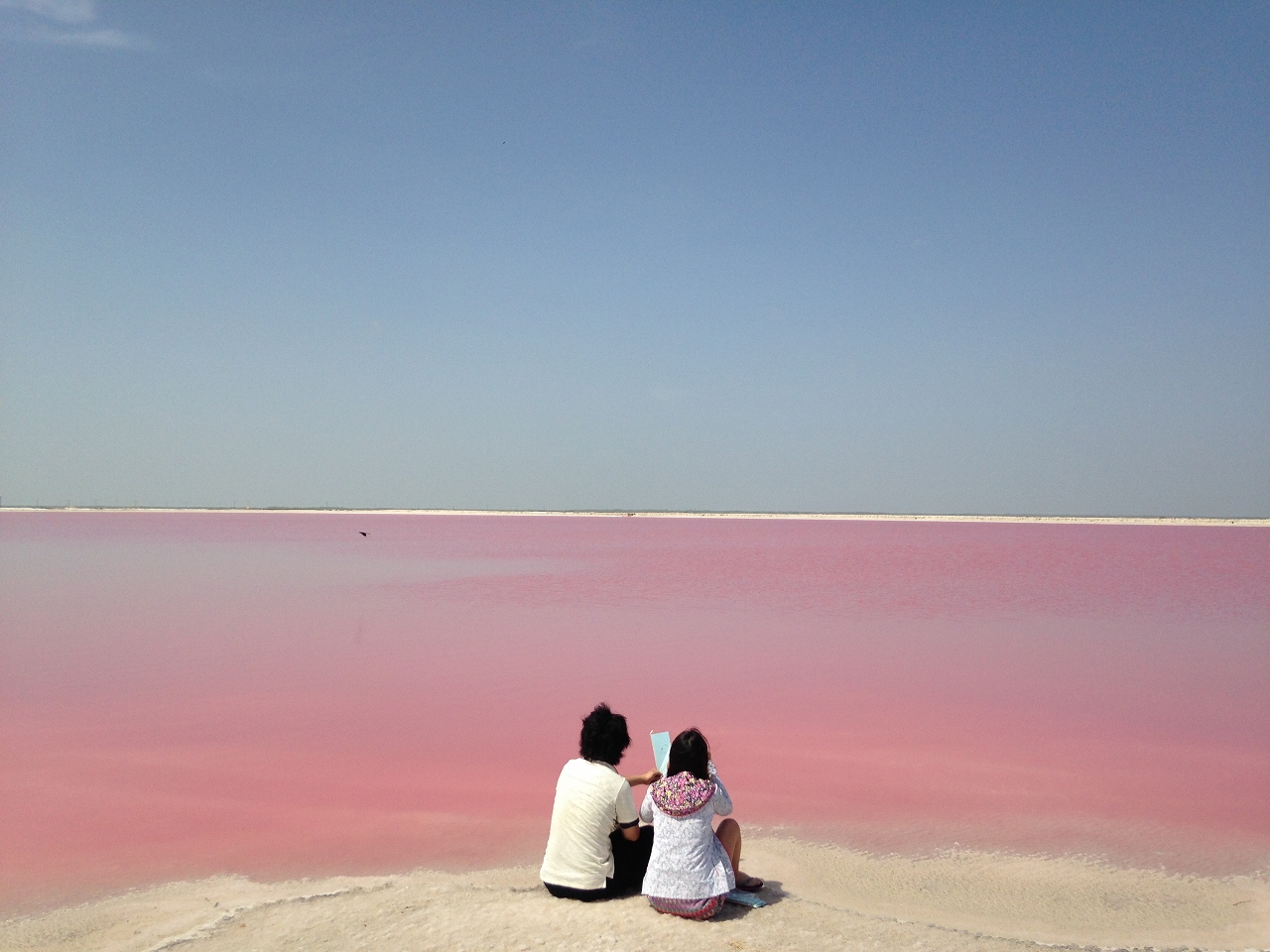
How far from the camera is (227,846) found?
4.54 meters

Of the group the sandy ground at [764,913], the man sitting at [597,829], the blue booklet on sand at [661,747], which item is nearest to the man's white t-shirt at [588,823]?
the man sitting at [597,829]

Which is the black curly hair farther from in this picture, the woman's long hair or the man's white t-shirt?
the woman's long hair

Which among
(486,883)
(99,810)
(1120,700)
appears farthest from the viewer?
(1120,700)

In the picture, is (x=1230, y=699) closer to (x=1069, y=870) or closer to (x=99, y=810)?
(x=1069, y=870)

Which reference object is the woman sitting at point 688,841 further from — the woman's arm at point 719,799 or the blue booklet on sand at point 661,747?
the blue booklet on sand at point 661,747

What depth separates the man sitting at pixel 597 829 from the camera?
3488 millimetres

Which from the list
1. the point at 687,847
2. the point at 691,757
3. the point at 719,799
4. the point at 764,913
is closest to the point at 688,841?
the point at 687,847

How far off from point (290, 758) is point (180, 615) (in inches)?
283

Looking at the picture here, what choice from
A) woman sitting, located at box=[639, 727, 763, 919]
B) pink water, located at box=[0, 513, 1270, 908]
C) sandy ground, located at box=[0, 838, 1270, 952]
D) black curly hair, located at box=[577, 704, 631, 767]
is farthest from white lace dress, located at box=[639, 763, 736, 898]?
pink water, located at box=[0, 513, 1270, 908]

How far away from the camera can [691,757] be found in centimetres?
344

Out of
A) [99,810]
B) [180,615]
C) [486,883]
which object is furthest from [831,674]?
[180,615]

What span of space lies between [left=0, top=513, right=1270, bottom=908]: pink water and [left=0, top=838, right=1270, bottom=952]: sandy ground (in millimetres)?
281

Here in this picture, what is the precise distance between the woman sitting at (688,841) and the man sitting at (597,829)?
0.13m

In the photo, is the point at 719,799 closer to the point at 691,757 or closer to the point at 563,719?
the point at 691,757
